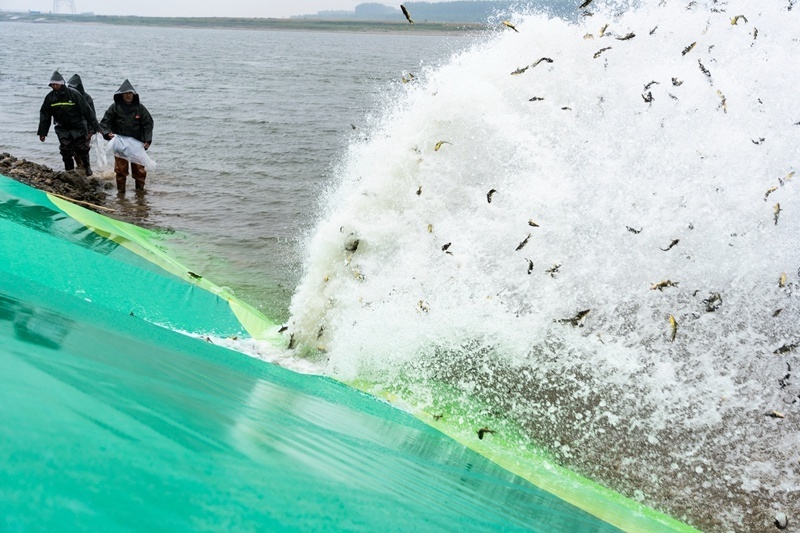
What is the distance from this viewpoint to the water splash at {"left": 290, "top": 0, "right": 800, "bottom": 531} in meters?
4.85

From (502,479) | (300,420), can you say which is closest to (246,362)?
(300,420)

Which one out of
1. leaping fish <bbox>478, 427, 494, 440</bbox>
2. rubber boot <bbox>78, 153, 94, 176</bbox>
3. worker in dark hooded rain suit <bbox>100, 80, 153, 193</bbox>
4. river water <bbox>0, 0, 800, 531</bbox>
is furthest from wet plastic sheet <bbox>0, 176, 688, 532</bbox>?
rubber boot <bbox>78, 153, 94, 176</bbox>

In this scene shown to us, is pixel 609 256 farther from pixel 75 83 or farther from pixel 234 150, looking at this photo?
pixel 234 150

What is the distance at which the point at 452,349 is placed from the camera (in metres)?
5.27

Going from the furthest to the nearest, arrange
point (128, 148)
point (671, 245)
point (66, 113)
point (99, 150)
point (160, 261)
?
point (99, 150), point (128, 148), point (66, 113), point (160, 261), point (671, 245)

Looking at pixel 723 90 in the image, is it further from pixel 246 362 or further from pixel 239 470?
pixel 239 470

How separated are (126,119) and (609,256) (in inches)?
337

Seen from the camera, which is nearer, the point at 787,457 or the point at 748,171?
the point at 787,457

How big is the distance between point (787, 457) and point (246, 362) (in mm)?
4125

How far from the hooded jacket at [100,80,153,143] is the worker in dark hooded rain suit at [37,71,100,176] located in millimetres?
754

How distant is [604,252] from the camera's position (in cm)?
545

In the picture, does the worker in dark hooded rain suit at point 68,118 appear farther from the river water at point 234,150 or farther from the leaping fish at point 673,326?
the leaping fish at point 673,326

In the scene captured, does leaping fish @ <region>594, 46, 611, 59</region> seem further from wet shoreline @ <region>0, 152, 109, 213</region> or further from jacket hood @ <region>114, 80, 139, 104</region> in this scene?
wet shoreline @ <region>0, 152, 109, 213</region>

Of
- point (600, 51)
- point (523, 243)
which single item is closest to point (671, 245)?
point (523, 243)
